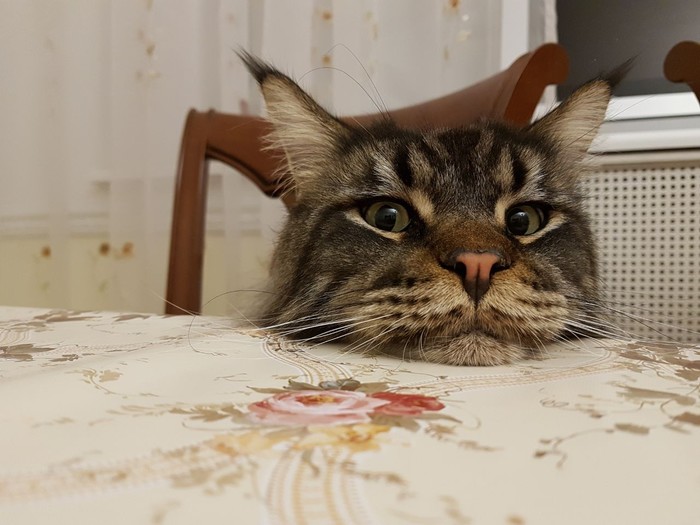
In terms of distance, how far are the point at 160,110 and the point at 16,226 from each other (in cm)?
88

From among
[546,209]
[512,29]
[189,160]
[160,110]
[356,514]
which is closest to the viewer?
[356,514]

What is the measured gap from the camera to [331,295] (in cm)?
94

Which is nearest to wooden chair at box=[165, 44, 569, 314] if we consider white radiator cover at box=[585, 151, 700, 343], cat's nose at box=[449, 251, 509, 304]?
white radiator cover at box=[585, 151, 700, 343]

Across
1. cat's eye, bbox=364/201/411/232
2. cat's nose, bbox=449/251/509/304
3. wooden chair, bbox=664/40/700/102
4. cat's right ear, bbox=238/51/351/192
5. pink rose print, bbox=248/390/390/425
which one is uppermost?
wooden chair, bbox=664/40/700/102

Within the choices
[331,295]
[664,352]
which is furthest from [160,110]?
[664,352]

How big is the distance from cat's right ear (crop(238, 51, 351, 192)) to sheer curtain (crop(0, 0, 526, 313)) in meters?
0.70

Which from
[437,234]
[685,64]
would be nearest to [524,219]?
[437,234]

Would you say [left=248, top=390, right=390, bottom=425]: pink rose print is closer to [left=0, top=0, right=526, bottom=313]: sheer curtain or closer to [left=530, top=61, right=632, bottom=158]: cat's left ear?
[left=530, top=61, right=632, bottom=158]: cat's left ear

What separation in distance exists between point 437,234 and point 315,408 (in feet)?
1.45

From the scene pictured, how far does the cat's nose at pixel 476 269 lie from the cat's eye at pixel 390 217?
0.21 meters

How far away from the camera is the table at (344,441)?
34 cm

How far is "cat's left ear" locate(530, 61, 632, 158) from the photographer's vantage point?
3.74ft

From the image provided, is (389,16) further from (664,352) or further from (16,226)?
(16,226)

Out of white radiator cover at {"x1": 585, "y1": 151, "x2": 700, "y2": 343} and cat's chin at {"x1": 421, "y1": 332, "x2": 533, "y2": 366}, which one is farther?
white radiator cover at {"x1": 585, "y1": 151, "x2": 700, "y2": 343}
